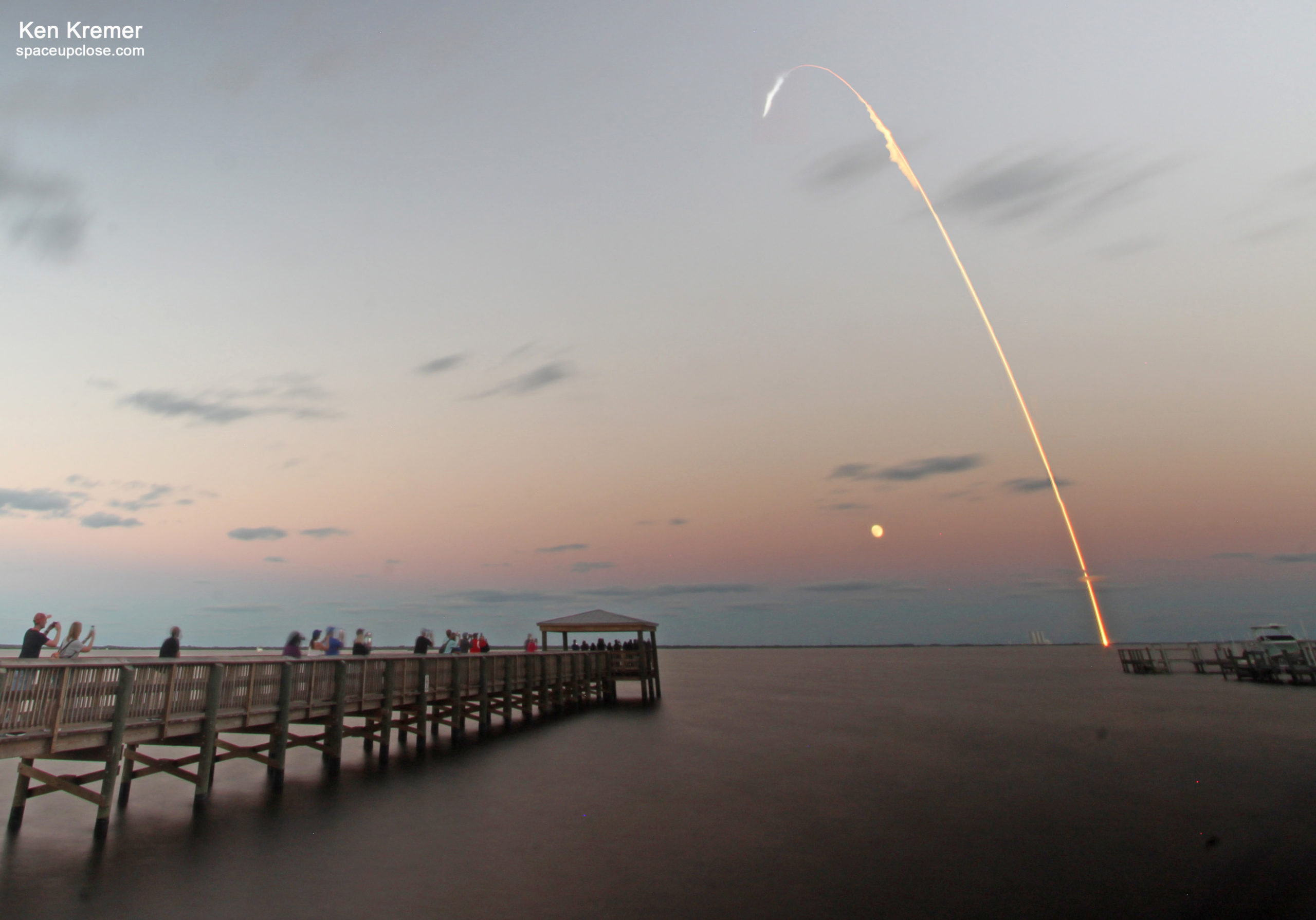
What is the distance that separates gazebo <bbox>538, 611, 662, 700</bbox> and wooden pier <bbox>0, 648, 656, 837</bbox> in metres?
13.6

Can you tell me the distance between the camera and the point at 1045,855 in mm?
14523

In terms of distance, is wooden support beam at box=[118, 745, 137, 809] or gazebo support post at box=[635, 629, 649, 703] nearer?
wooden support beam at box=[118, 745, 137, 809]

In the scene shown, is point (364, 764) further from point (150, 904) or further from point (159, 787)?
point (150, 904)

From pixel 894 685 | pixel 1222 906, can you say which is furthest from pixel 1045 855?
pixel 894 685

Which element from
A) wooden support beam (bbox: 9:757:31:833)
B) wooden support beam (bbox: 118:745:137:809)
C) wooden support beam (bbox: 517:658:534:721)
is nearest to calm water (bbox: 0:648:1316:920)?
wooden support beam (bbox: 118:745:137:809)

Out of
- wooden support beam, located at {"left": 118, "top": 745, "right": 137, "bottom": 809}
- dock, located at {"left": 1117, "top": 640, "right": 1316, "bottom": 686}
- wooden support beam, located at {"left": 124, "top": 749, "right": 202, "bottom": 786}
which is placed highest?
wooden support beam, located at {"left": 124, "top": 749, "right": 202, "bottom": 786}

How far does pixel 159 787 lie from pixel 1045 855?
66.5 ft

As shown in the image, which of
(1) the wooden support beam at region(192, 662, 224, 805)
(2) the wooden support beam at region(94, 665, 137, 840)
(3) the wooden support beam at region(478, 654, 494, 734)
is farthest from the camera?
(3) the wooden support beam at region(478, 654, 494, 734)

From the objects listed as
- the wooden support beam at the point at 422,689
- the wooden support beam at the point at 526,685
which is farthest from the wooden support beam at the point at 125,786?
the wooden support beam at the point at 526,685

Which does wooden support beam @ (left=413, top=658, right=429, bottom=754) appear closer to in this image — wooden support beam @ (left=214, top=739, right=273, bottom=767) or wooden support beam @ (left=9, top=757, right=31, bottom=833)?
wooden support beam @ (left=214, top=739, right=273, bottom=767)

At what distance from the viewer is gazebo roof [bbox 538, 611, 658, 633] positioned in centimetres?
4191

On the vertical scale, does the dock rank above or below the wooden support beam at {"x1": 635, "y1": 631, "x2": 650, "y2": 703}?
below

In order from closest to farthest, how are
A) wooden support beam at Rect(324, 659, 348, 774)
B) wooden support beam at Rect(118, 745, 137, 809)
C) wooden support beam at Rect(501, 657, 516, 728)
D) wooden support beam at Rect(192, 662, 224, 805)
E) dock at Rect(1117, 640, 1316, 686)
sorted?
wooden support beam at Rect(192, 662, 224, 805)
wooden support beam at Rect(118, 745, 137, 809)
wooden support beam at Rect(324, 659, 348, 774)
wooden support beam at Rect(501, 657, 516, 728)
dock at Rect(1117, 640, 1316, 686)

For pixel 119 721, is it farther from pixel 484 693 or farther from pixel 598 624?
pixel 598 624
